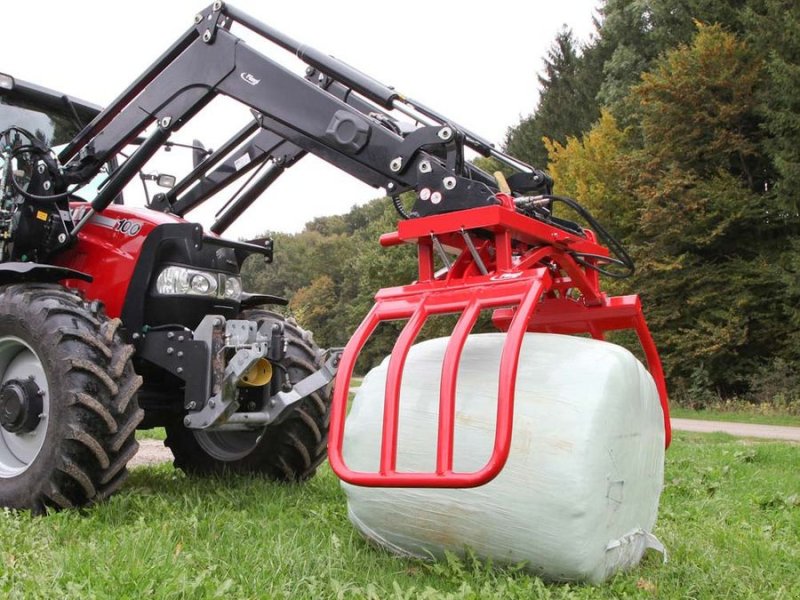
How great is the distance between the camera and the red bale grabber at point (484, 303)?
2.82 meters

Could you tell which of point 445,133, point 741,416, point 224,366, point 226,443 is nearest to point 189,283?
point 224,366

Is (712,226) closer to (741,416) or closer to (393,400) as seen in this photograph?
(741,416)

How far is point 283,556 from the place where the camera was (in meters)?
3.26

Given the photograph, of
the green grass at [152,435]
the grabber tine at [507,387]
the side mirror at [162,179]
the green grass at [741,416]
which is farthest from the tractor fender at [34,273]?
the green grass at [741,416]

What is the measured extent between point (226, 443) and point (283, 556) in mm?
2191

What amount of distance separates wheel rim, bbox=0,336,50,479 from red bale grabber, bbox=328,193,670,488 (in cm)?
198

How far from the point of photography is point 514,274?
3.14 m

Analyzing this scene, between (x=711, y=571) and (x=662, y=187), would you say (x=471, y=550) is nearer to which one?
(x=711, y=571)

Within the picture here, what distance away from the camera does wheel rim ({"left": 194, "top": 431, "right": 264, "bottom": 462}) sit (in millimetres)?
5246

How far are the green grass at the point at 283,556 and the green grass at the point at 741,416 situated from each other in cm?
1161

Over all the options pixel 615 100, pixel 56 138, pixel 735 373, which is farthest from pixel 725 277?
pixel 56 138

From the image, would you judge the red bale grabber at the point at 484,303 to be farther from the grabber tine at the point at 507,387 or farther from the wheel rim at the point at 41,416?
the wheel rim at the point at 41,416

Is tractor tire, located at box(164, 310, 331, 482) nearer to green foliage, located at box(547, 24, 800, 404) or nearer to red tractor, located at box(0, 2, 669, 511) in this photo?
red tractor, located at box(0, 2, 669, 511)

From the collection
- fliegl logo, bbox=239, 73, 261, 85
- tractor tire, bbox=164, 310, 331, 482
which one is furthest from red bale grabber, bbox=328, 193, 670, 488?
tractor tire, bbox=164, 310, 331, 482
